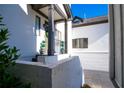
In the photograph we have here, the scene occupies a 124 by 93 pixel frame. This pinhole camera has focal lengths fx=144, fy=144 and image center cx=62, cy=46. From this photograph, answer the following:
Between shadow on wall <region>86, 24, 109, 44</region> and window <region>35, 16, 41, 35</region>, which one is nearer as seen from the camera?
window <region>35, 16, 41, 35</region>

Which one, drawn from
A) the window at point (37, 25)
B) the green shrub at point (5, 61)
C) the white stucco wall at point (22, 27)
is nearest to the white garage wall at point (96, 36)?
the window at point (37, 25)

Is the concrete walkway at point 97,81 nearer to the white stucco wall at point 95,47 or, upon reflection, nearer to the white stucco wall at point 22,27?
the white stucco wall at point 95,47

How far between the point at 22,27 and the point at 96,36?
8871mm

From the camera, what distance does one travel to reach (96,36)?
13305mm

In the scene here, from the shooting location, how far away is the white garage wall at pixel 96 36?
12.9 metres

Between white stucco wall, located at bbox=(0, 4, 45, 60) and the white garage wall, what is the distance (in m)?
7.26

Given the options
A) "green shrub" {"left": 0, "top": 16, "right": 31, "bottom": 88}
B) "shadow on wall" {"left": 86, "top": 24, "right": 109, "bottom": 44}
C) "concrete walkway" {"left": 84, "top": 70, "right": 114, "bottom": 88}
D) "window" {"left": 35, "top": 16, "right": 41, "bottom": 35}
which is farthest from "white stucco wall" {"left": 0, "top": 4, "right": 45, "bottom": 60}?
"shadow on wall" {"left": 86, "top": 24, "right": 109, "bottom": 44}

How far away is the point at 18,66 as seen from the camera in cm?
270

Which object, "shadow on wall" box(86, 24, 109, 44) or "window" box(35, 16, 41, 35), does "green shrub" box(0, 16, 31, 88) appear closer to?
"window" box(35, 16, 41, 35)

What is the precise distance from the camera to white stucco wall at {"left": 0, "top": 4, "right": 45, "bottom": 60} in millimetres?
4886
